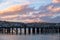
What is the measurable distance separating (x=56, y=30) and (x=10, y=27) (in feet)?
97.0

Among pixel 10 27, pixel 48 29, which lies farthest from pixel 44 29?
pixel 10 27

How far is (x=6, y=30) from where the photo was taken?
16212cm

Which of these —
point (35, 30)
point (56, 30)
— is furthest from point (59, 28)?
point (35, 30)

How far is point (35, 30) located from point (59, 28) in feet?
56.1

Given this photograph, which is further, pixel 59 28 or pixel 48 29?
pixel 48 29

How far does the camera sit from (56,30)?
525 feet

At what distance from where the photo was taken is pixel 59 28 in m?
155

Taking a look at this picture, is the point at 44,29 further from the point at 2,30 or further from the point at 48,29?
the point at 2,30

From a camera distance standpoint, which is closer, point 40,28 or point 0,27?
point 40,28

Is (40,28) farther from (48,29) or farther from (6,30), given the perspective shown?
(6,30)

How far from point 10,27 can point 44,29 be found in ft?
72.8

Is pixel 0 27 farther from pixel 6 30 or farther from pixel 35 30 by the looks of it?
pixel 35 30

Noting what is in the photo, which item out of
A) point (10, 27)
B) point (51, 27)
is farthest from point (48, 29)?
point (10, 27)

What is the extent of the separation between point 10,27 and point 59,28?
103ft
